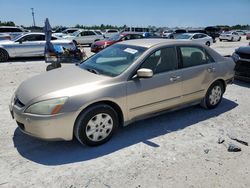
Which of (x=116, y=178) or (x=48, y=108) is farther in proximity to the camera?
(x=48, y=108)

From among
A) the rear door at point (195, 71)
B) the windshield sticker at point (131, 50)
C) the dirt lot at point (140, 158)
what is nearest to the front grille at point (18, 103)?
the dirt lot at point (140, 158)

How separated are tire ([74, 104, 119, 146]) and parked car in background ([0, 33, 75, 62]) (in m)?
10.3

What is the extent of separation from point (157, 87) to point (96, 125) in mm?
1220

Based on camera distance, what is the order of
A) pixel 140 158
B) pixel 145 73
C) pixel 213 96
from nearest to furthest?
pixel 140 158, pixel 145 73, pixel 213 96

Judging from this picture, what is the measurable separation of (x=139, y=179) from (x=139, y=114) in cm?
122

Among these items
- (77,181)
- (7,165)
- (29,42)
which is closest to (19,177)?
(7,165)

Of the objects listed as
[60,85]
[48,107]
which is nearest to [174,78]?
[60,85]

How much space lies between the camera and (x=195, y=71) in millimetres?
4504

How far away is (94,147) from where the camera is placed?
3529mm

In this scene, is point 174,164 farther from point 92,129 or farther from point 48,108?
point 48,108

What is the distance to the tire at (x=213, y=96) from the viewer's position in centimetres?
496

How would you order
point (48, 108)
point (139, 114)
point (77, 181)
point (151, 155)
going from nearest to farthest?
point (77, 181)
point (48, 108)
point (151, 155)
point (139, 114)

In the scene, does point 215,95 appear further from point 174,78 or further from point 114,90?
point 114,90

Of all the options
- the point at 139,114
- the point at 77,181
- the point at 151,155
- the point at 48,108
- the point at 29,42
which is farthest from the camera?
the point at 29,42
